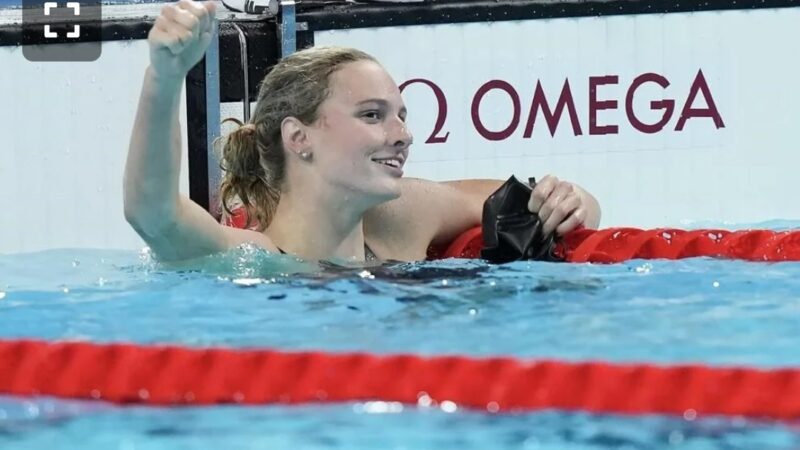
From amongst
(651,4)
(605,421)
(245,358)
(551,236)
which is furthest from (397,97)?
(651,4)

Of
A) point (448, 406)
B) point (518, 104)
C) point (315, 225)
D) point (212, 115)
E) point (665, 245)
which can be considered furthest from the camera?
point (518, 104)

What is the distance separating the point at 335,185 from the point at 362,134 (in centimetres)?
13

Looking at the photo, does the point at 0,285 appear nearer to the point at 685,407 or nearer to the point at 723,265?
the point at 723,265

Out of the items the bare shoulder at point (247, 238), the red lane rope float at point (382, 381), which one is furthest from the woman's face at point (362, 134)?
the red lane rope float at point (382, 381)

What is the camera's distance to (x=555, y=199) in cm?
292

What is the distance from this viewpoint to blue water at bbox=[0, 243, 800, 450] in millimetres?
1648

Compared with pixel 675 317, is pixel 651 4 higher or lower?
higher

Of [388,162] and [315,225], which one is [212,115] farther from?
[388,162]

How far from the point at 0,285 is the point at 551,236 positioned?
1.28 m

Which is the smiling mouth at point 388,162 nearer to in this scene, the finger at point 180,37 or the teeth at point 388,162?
the teeth at point 388,162

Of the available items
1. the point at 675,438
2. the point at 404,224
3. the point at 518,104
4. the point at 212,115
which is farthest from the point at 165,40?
the point at 518,104

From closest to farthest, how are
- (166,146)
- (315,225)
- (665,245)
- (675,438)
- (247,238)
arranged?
(675,438)
(166,146)
(247,238)
(315,225)
(665,245)

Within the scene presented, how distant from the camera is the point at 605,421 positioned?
170 cm

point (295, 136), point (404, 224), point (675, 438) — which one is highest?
point (295, 136)
